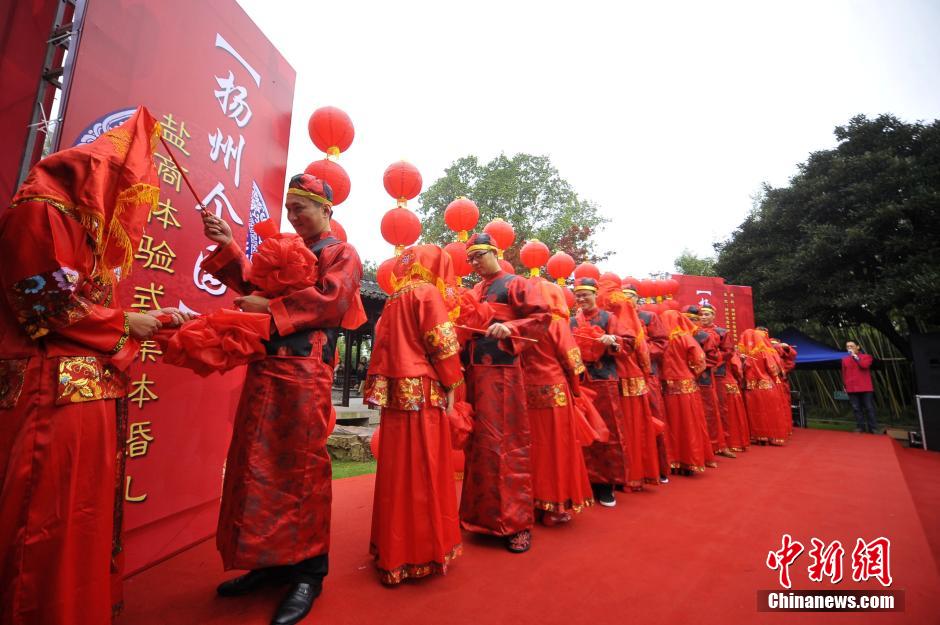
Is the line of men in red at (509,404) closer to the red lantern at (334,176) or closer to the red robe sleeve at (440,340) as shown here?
the red robe sleeve at (440,340)

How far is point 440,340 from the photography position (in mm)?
2234

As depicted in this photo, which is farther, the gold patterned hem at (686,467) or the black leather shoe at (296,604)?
the gold patterned hem at (686,467)

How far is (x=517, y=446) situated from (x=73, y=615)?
2.13 metres

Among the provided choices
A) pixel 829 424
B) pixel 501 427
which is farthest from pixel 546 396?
pixel 829 424

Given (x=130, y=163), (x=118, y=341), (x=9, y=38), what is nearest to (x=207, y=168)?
(x=9, y=38)

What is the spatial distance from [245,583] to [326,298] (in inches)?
55.4

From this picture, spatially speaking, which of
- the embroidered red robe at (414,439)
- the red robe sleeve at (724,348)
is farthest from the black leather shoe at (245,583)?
the red robe sleeve at (724,348)

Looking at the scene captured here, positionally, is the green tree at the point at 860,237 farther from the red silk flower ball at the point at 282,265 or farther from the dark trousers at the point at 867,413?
the red silk flower ball at the point at 282,265

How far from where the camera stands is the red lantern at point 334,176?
3.45 m

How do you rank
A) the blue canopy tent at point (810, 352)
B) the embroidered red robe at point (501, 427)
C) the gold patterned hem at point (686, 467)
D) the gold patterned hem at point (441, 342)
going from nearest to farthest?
the gold patterned hem at point (441, 342) < the embroidered red robe at point (501, 427) < the gold patterned hem at point (686, 467) < the blue canopy tent at point (810, 352)

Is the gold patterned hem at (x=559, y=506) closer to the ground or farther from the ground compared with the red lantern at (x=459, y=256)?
closer to the ground

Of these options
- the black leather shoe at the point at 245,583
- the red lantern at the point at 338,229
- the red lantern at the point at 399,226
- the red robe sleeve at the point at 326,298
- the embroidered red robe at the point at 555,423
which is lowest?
the black leather shoe at the point at 245,583

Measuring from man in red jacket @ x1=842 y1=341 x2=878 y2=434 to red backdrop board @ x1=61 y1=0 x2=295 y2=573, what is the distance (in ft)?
38.1

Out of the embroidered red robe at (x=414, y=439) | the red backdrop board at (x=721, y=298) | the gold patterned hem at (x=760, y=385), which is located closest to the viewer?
the embroidered red robe at (x=414, y=439)
